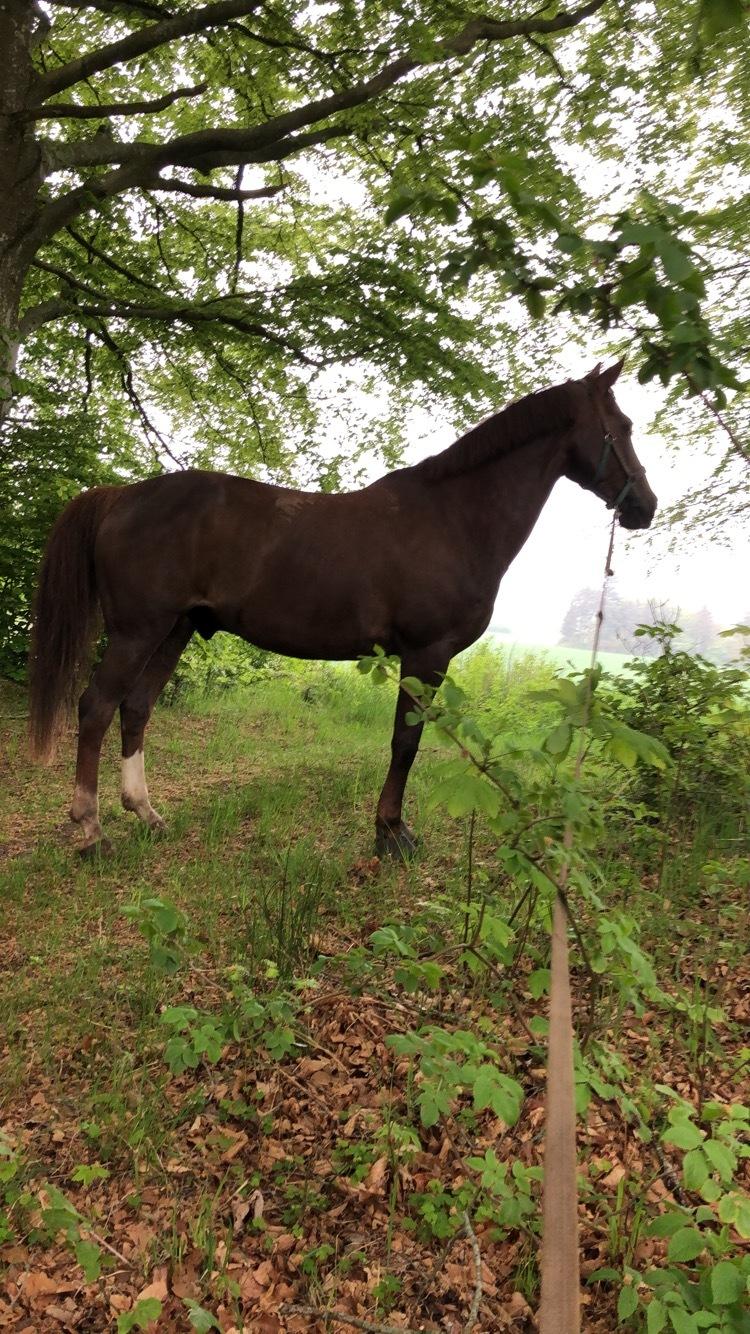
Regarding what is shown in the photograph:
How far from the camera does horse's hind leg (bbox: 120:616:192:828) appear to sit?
4.28m

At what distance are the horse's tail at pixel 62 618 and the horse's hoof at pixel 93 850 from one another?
2.32ft

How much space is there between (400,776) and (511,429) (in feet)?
6.56

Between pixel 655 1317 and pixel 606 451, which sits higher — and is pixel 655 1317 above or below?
below

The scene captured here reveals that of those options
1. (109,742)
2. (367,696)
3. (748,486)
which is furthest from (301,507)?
(367,696)

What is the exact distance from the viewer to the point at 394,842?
380 centimetres

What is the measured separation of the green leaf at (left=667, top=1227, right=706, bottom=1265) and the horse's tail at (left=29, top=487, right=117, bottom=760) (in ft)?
12.8

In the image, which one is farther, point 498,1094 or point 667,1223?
point 498,1094

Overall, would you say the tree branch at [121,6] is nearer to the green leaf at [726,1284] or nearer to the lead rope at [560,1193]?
the lead rope at [560,1193]

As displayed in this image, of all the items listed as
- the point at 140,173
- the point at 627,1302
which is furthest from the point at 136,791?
the point at 140,173

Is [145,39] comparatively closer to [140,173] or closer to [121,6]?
[121,6]

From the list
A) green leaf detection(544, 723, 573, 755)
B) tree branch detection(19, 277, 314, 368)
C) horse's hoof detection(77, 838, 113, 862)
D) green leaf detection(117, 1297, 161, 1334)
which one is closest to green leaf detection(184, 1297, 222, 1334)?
green leaf detection(117, 1297, 161, 1334)

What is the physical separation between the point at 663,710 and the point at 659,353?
2.92m

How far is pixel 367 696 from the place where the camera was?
896cm

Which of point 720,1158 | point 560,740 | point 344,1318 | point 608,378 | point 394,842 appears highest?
point 608,378
